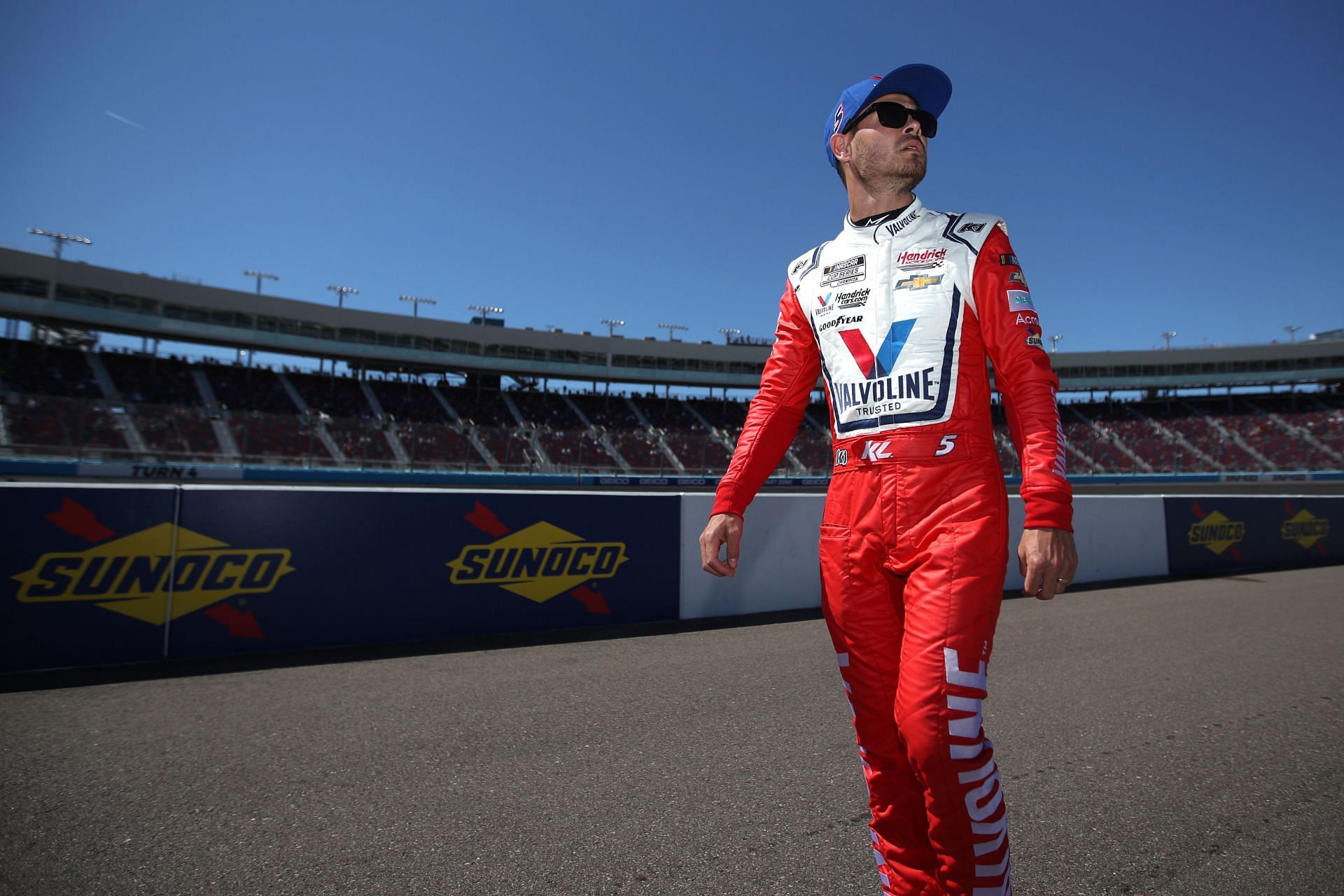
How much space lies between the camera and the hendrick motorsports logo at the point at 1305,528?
9883mm

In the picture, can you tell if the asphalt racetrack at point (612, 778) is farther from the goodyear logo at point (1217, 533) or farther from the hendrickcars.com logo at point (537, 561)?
the goodyear logo at point (1217, 533)

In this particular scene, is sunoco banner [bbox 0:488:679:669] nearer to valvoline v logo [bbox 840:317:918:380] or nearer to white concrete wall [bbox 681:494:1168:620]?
white concrete wall [bbox 681:494:1168:620]

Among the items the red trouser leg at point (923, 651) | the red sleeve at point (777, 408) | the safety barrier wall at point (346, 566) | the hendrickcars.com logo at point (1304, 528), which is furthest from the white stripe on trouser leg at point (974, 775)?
the hendrickcars.com logo at point (1304, 528)

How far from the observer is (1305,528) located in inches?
398

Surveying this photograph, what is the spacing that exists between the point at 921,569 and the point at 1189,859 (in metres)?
1.34

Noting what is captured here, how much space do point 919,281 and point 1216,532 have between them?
1031 centimetres

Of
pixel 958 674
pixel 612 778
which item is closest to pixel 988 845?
pixel 958 674

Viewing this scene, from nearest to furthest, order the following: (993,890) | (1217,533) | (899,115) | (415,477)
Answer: (993,890), (899,115), (1217,533), (415,477)

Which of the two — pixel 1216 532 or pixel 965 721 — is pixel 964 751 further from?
pixel 1216 532

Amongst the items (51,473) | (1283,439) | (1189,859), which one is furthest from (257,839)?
(1283,439)

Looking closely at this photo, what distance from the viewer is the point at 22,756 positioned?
261cm

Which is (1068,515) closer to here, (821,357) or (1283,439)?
(821,357)

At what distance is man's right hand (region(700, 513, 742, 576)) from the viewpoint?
68.7 inches

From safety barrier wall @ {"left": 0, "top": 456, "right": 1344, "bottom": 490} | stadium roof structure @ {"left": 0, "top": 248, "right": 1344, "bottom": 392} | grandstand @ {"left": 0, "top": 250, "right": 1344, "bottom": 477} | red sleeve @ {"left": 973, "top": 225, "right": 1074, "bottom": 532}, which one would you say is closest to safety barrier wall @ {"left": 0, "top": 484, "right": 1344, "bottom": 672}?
red sleeve @ {"left": 973, "top": 225, "right": 1074, "bottom": 532}
